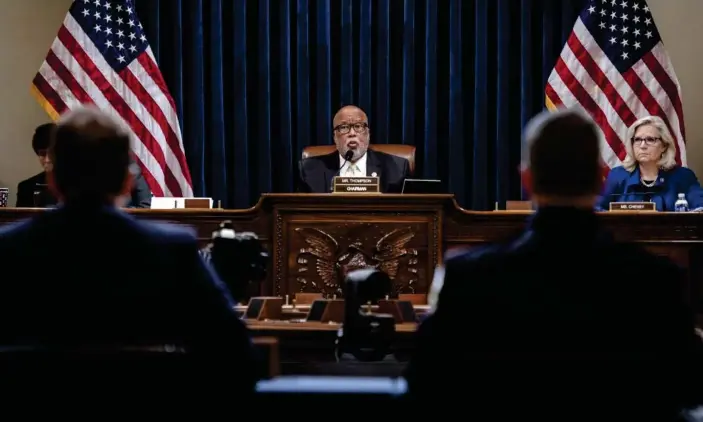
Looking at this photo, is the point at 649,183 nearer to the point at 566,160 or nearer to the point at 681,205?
the point at 681,205

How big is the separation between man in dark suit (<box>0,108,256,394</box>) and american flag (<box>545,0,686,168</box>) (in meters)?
4.69

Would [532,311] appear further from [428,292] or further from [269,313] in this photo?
[428,292]

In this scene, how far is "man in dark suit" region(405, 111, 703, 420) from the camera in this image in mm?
1631

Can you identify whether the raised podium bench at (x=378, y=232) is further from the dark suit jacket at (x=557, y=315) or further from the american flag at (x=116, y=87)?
the dark suit jacket at (x=557, y=315)

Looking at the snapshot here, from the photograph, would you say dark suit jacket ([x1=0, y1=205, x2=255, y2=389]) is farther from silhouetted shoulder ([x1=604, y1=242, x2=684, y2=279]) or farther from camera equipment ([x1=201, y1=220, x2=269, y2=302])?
silhouetted shoulder ([x1=604, y1=242, x2=684, y2=279])

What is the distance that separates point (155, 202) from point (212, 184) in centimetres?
223

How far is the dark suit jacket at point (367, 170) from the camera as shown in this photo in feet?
18.0

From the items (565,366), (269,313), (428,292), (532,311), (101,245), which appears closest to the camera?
(565,366)

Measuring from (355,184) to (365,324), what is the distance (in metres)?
2.13

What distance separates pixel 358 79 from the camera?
6.84m

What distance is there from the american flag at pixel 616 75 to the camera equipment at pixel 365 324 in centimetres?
401

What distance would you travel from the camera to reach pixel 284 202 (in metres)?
4.35

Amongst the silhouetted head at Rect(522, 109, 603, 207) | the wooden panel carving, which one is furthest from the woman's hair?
the silhouetted head at Rect(522, 109, 603, 207)

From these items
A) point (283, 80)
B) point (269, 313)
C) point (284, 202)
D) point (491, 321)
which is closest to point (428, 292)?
point (284, 202)
